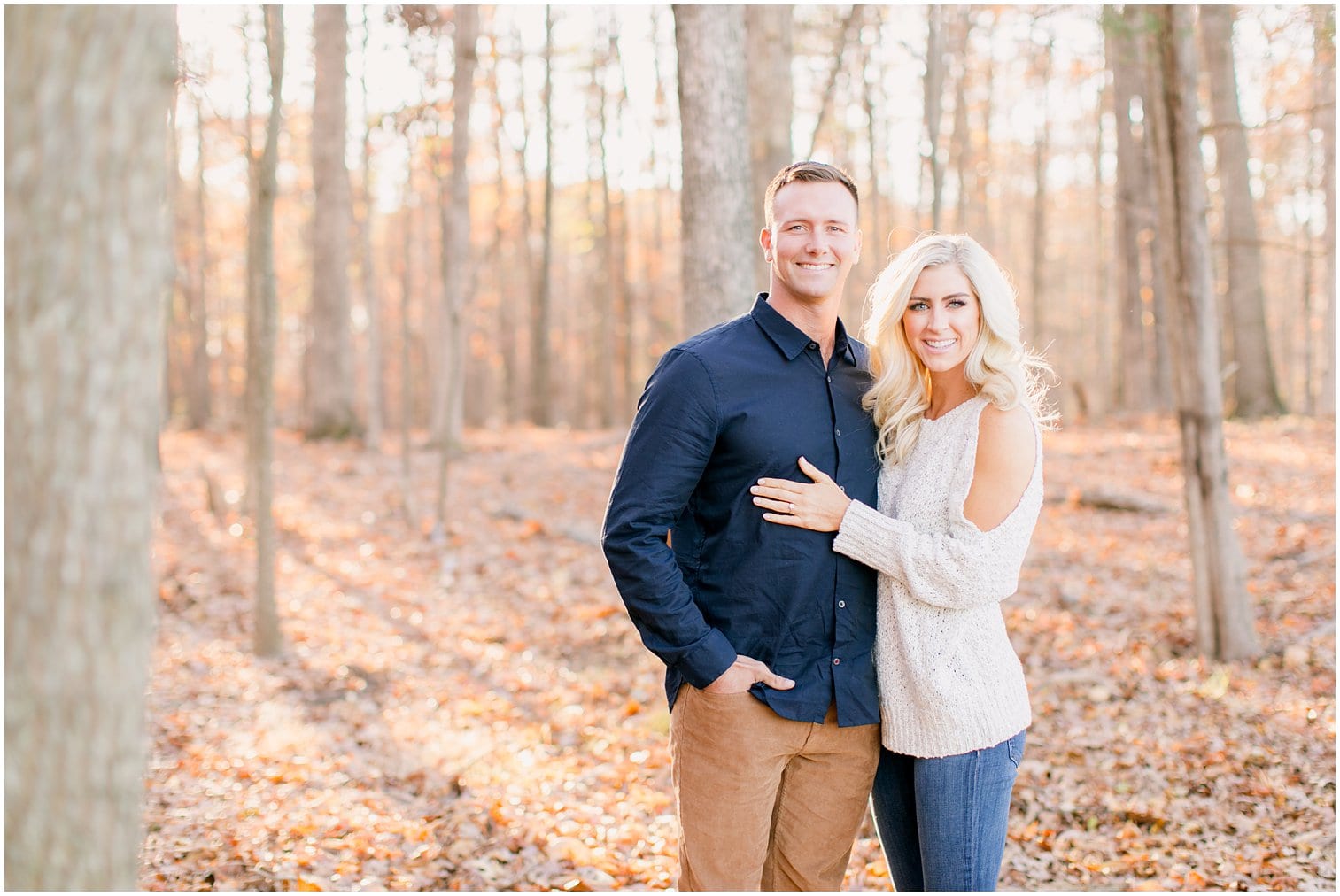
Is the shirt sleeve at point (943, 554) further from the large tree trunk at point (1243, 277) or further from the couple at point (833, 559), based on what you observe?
the large tree trunk at point (1243, 277)

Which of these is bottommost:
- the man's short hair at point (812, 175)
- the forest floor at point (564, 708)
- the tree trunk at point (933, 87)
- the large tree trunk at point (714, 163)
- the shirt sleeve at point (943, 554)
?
Answer: the forest floor at point (564, 708)

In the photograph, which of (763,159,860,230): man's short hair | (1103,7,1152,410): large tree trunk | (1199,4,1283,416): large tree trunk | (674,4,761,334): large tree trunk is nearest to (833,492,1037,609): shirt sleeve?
(763,159,860,230): man's short hair

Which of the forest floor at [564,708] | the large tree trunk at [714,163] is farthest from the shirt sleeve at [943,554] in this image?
the large tree trunk at [714,163]

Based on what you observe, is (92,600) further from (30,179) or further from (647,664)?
(647,664)

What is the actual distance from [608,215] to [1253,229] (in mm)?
12084

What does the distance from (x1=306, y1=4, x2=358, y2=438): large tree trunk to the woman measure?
46.0 ft

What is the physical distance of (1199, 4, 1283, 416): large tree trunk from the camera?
14.5 m

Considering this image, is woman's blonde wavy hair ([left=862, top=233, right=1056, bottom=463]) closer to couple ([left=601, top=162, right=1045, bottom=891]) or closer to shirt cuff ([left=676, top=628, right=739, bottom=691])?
couple ([left=601, top=162, right=1045, bottom=891])

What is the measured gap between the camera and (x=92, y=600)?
186cm

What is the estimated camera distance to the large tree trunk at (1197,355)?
6672 millimetres

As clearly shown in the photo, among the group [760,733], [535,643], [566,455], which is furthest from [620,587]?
[566,455]

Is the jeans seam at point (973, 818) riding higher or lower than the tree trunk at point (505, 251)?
lower

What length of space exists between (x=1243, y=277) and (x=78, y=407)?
53.9ft

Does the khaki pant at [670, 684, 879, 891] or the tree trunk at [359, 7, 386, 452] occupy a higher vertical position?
the tree trunk at [359, 7, 386, 452]
